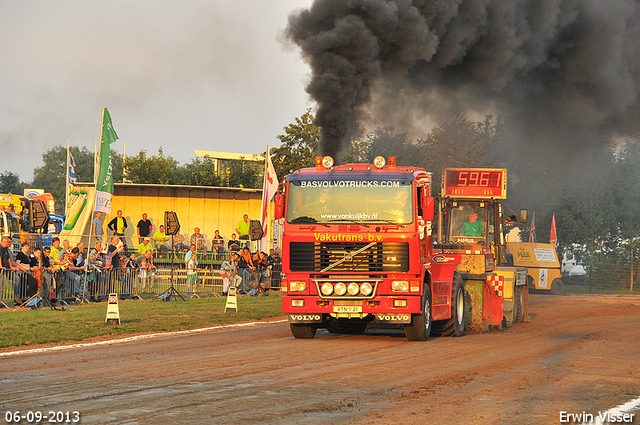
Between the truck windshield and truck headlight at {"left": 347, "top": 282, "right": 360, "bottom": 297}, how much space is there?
1.13m

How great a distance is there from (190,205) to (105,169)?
1204 centimetres

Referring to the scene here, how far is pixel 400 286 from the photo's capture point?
42.3ft

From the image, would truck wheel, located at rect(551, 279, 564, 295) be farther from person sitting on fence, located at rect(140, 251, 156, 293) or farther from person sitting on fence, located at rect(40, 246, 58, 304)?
person sitting on fence, located at rect(40, 246, 58, 304)

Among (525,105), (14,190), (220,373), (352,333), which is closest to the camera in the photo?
(220,373)

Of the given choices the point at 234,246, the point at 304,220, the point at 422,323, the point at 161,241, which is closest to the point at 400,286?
the point at 422,323

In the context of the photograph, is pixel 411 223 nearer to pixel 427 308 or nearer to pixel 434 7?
pixel 427 308

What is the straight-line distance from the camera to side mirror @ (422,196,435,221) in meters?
13.1

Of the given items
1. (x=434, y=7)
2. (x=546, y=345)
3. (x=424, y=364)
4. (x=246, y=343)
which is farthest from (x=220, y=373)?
(x=434, y=7)

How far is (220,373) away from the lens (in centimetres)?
902

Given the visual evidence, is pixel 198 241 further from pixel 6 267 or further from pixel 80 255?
pixel 6 267

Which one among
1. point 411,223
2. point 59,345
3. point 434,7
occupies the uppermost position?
point 434,7

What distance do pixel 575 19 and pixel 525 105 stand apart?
2.81 meters

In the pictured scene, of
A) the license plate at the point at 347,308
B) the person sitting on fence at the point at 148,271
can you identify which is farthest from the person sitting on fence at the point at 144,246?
the license plate at the point at 347,308

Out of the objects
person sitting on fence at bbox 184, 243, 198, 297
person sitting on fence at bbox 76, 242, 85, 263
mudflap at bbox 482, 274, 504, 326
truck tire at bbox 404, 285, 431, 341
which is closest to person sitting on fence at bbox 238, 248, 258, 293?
person sitting on fence at bbox 184, 243, 198, 297
